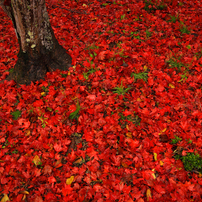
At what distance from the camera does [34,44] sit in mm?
2762

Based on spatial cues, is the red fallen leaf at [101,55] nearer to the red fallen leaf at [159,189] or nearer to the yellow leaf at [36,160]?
the yellow leaf at [36,160]

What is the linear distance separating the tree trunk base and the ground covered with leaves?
15 cm

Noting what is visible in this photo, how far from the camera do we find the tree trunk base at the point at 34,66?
2.94m

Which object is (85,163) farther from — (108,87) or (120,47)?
(120,47)

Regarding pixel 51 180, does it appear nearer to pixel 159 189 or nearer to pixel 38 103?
pixel 38 103

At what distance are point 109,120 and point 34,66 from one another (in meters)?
1.82

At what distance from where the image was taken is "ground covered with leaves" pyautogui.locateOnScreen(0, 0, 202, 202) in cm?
211

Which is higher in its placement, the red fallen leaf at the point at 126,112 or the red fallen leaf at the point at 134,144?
the red fallen leaf at the point at 126,112

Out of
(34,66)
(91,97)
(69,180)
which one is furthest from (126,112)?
(34,66)

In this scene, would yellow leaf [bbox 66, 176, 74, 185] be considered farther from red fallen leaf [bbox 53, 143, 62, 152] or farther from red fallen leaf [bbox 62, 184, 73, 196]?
→ red fallen leaf [bbox 53, 143, 62, 152]

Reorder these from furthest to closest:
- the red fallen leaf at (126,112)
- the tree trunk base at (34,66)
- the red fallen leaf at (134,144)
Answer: the tree trunk base at (34,66) < the red fallen leaf at (126,112) < the red fallen leaf at (134,144)

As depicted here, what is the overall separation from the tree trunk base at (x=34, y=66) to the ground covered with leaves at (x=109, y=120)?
15 centimetres

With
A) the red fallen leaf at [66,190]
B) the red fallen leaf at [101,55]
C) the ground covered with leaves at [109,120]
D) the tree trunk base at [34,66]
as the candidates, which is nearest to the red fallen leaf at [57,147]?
the ground covered with leaves at [109,120]

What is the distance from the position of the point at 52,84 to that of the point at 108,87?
113 cm
